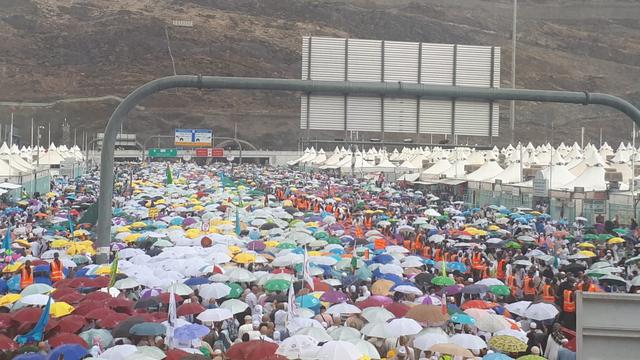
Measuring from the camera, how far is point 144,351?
32.8 feet

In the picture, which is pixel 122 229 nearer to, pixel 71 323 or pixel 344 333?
pixel 71 323

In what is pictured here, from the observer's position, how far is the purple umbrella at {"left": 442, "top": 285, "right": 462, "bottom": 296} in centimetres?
1468

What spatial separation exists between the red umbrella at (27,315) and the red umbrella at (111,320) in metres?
0.86

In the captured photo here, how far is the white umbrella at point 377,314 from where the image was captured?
11.8m

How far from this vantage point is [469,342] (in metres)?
10.6

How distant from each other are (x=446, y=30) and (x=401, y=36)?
9208 millimetres

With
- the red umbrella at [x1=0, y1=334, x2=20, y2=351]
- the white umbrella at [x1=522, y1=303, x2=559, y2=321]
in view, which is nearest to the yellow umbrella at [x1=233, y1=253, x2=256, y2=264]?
the white umbrella at [x1=522, y1=303, x2=559, y2=321]

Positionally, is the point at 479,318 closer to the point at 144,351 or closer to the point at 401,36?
the point at 144,351

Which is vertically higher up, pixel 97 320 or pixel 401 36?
pixel 401 36

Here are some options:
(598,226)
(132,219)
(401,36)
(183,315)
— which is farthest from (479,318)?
(401,36)

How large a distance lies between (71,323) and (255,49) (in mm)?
139033

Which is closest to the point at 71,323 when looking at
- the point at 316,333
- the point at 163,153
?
the point at 316,333

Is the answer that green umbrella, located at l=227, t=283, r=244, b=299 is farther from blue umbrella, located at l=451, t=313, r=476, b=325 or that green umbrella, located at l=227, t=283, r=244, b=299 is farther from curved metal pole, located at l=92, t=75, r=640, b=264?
blue umbrella, located at l=451, t=313, r=476, b=325

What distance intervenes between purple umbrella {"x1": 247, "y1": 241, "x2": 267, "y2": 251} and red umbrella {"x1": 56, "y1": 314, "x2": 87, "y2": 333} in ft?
27.6
